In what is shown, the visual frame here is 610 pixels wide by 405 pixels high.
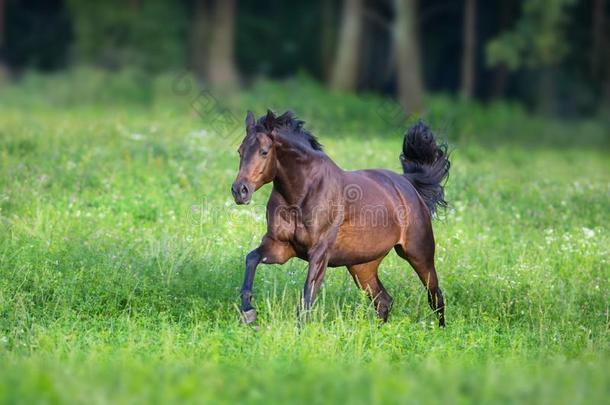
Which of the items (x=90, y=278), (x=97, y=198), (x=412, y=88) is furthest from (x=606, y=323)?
(x=412, y=88)

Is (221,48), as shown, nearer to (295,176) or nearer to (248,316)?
(295,176)

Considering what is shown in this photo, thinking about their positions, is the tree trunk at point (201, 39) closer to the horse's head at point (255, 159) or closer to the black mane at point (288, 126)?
the black mane at point (288, 126)

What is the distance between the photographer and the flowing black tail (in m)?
11.1

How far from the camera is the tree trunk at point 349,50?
35125mm

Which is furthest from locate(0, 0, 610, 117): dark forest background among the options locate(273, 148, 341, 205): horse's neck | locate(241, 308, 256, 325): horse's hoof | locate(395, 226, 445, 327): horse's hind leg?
locate(241, 308, 256, 325): horse's hoof

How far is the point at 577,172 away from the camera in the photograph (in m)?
23.5

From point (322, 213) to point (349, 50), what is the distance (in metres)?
26.3

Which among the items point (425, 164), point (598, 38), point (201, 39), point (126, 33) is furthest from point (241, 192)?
point (126, 33)

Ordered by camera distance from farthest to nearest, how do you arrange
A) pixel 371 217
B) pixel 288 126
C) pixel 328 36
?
pixel 328 36 → pixel 371 217 → pixel 288 126

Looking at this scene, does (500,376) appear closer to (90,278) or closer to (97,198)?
(90,278)

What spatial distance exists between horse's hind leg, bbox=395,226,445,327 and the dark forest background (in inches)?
877

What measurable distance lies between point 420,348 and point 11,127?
13.7 metres

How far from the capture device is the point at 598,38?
125ft

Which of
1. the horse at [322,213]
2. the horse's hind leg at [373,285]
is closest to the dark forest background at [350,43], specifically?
the horse at [322,213]
